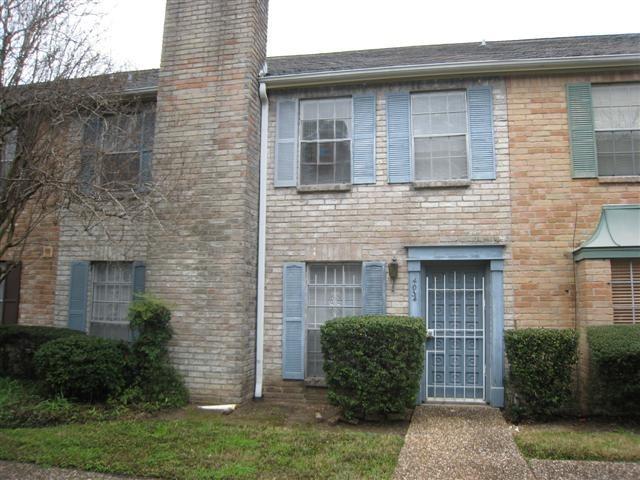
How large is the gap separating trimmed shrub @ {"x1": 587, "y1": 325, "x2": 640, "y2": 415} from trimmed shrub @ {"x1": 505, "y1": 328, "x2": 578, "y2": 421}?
0.94 feet

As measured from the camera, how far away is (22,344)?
336 inches

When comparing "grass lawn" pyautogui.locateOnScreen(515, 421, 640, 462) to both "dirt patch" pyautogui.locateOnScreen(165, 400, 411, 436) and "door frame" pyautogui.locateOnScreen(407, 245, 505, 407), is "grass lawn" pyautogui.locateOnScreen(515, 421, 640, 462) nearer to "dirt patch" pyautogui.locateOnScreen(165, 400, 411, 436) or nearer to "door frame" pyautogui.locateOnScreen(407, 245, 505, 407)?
"door frame" pyautogui.locateOnScreen(407, 245, 505, 407)

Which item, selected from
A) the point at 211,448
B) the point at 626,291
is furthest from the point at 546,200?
the point at 211,448

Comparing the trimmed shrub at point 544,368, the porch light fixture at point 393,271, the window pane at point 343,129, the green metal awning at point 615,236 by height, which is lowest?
the trimmed shrub at point 544,368

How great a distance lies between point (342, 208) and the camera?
8.23 m

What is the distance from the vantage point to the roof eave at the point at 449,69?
25.1 feet

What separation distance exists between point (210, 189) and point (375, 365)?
3.74m

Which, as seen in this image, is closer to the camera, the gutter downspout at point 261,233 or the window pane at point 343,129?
the gutter downspout at point 261,233

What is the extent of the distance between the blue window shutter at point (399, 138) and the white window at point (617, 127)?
111 inches

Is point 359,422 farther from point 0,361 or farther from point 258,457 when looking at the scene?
point 0,361

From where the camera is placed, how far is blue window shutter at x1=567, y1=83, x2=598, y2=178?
7.68 m

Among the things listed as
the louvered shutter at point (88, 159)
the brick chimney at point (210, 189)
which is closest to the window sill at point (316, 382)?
the brick chimney at point (210, 189)

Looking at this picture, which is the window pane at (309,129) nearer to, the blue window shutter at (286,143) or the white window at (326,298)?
the blue window shutter at (286,143)

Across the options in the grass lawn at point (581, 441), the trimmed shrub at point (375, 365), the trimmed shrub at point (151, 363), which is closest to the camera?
the grass lawn at point (581, 441)
